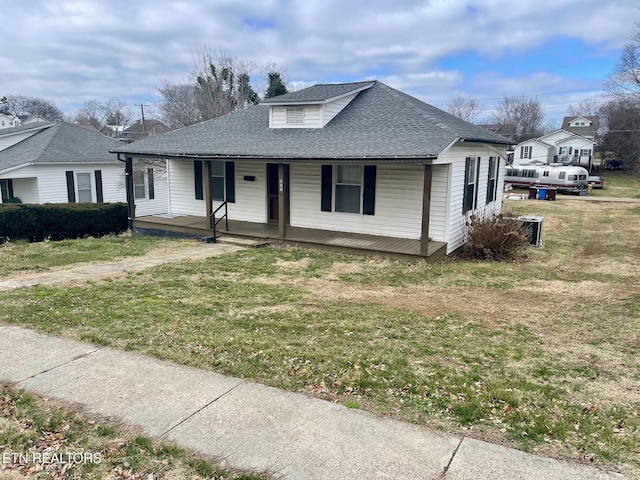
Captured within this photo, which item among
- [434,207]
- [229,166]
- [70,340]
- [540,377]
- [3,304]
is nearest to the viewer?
[540,377]

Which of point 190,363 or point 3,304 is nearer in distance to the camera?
point 190,363

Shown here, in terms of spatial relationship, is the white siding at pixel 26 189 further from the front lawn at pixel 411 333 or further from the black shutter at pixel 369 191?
the black shutter at pixel 369 191

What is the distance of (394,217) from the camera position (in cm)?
1238

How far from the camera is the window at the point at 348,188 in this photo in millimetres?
12664

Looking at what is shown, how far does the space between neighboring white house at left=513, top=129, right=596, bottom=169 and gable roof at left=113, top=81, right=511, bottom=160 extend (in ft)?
134

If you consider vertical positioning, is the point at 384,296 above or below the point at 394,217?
below

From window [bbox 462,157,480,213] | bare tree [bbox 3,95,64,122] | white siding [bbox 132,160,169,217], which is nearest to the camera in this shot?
window [bbox 462,157,480,213]

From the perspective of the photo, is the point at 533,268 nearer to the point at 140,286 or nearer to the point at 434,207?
the point at 434,207

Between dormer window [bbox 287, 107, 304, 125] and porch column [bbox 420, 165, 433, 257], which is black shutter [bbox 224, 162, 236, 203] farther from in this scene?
porch column [bbox 420, 165, 433, 257]

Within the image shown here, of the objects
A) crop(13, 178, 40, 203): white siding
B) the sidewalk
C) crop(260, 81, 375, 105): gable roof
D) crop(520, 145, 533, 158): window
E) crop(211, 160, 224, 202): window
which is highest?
crop(260, 81, 375, 105): gable roof

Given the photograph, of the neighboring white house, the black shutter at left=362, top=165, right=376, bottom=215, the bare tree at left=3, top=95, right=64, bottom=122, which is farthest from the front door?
the bare tree at left=3, top=95, right=64, bottom=122

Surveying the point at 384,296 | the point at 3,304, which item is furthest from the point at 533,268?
the point at 3,304

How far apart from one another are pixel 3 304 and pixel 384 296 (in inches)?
229

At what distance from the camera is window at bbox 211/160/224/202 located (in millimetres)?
14867
